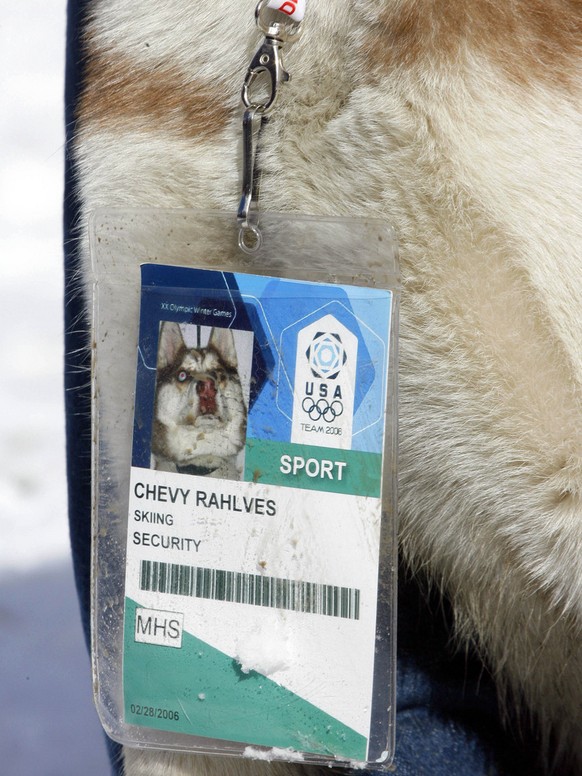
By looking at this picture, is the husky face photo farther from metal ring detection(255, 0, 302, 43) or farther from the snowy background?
the snowy background

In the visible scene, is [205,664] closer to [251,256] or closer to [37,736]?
[251,256]

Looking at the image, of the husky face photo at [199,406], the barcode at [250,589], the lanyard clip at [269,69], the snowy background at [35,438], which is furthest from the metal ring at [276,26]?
the snowy background at [35,438]

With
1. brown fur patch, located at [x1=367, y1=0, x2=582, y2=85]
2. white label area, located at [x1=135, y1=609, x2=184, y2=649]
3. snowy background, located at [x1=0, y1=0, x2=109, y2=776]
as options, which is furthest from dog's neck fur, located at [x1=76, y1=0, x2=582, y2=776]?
snowy background, located at [x1=0, y1=0, x2=109, y2=776]

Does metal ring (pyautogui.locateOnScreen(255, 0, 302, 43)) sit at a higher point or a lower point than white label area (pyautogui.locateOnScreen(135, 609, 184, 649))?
higher

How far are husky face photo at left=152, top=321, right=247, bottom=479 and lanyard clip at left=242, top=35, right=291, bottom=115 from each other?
0.10 m

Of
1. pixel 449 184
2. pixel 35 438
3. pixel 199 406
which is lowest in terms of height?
pixel 35 438

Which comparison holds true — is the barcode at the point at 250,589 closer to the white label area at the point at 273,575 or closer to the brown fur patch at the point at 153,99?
the white label area at the point at 273,575

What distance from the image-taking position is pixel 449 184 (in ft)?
1.04

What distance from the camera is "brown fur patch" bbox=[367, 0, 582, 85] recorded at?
0.31 m

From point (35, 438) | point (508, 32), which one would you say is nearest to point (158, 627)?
point (508, 32)

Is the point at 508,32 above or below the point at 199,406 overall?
above

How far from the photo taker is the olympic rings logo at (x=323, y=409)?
0.34 meters

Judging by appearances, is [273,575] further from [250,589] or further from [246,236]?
[246,236]

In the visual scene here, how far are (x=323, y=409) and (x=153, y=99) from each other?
172mm
